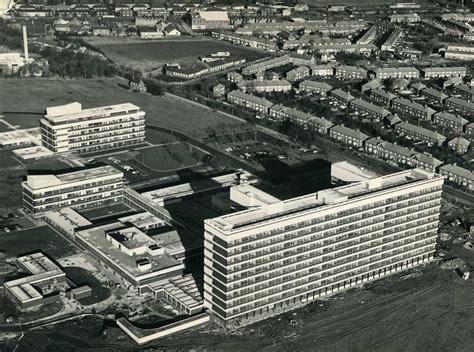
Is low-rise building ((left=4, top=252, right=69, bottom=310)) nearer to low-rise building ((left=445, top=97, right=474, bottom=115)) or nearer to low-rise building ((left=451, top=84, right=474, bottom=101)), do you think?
low-rise building ((left=445, top=97, right=474, bottom=115))

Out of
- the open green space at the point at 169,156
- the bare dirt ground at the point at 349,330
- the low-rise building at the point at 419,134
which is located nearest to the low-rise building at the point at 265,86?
the low-rise building at the point at 419,134

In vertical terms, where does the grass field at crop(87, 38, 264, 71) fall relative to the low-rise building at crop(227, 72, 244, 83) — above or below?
above

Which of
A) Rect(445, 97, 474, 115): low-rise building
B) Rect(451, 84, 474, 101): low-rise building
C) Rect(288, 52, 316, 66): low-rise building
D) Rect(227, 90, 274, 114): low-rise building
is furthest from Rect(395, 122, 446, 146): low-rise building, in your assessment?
Rect(288, 52, 316, 66): low-rise building

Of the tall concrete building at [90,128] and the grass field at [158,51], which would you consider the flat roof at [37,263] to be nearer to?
the tall concrete building at [90,128]

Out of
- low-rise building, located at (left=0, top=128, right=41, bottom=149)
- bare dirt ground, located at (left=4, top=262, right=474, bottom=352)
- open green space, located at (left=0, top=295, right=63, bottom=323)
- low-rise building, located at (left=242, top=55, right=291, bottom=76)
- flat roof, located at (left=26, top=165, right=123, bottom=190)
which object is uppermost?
low-rise building, located at (left=242, top=55, right=291, bottom=76)

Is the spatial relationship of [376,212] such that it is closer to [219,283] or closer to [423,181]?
[423,181]

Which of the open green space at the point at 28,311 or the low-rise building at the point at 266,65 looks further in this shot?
the low-rise building at the point at 266,65

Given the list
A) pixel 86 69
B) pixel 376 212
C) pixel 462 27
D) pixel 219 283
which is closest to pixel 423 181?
pixel 376 212
